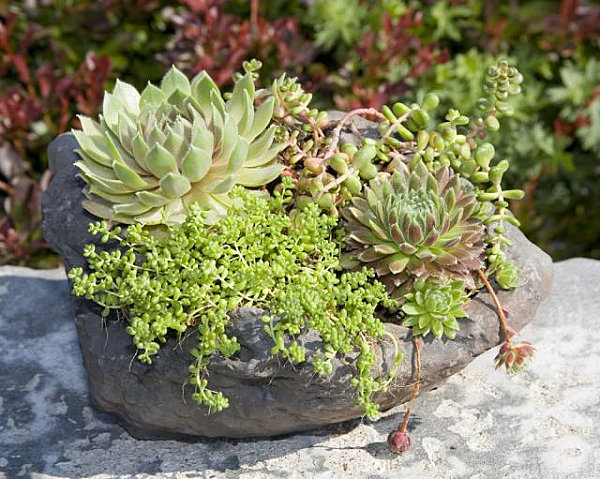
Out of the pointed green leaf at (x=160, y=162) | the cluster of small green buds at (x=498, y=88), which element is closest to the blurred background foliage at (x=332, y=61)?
the cluster of small green buds at (x=498, y=88)

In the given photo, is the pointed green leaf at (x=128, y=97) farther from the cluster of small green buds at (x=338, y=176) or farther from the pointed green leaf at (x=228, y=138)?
the cluster of small green buds at (x=338, y=176)

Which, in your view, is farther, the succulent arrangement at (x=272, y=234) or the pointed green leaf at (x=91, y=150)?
the pointed green leaf at (x=91, y=150)

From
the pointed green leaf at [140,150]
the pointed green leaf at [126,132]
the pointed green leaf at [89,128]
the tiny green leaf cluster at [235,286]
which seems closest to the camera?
the tiny green leaf cluster at [235,286]

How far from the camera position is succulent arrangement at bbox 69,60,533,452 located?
219 cm

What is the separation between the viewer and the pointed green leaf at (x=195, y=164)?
221 cm

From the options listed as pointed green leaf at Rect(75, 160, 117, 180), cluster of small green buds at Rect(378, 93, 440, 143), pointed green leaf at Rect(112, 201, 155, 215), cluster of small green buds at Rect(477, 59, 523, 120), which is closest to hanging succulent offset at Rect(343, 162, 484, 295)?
cluster of small green buds at Rect(378, 93, 440, 143)

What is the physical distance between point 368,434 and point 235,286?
67 centimetres

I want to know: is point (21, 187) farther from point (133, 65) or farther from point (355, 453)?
point (355, 453)

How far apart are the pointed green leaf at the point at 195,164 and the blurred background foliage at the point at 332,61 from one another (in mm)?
1520

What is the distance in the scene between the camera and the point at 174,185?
2.25 m

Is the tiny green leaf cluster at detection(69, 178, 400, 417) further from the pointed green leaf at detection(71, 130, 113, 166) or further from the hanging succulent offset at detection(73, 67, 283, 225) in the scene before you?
the pointed green leaf at detection(71, 130, 113, 166)

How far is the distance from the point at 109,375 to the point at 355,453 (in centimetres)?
74

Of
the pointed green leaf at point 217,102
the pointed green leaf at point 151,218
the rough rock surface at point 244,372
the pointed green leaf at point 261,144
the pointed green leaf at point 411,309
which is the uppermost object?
the pointed green leaf at point 217,102

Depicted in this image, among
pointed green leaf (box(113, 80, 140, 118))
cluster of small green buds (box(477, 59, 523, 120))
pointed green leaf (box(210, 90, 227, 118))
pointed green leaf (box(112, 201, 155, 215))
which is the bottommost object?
pointed green leaf (box(112, 201, 155, 215))
